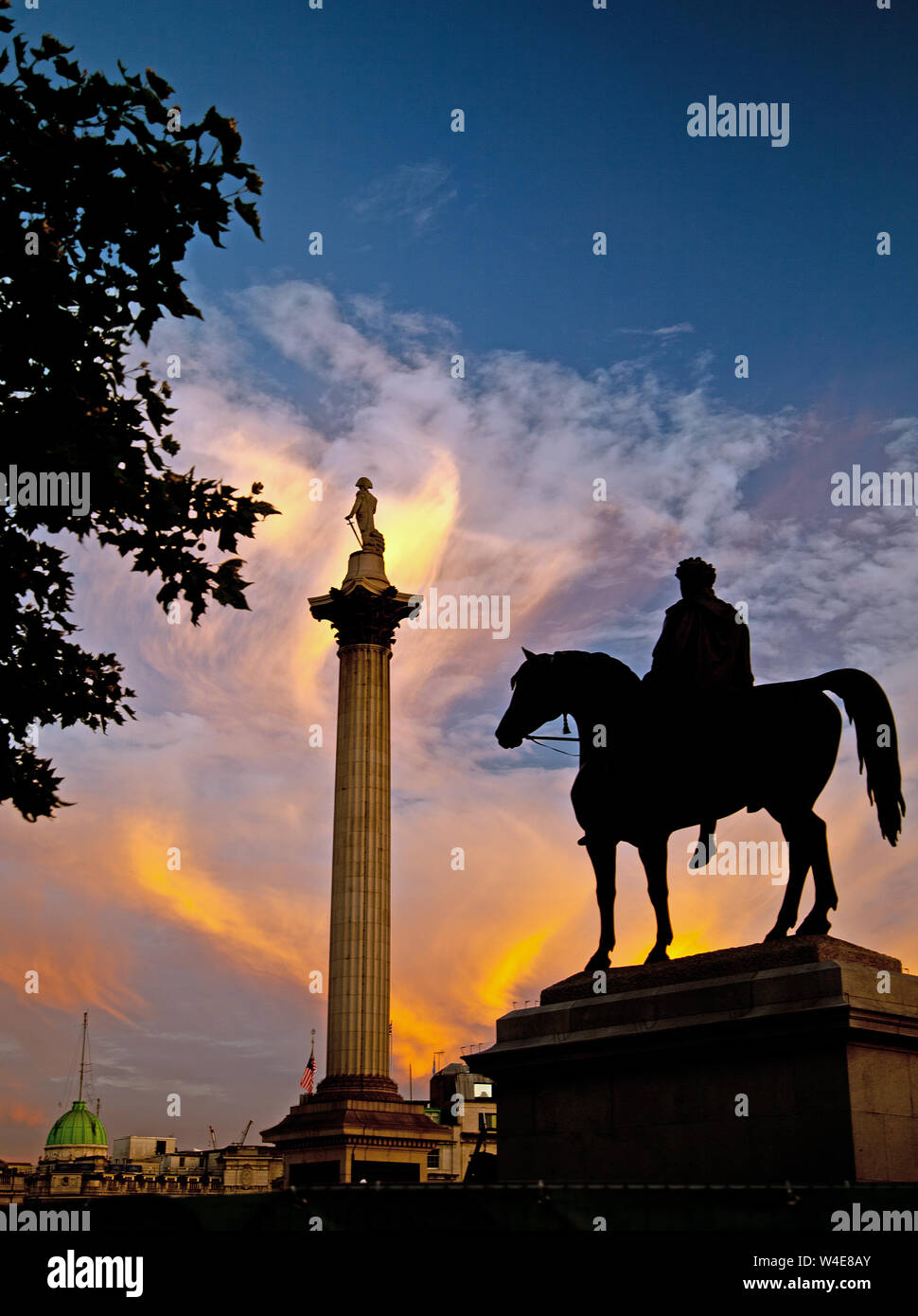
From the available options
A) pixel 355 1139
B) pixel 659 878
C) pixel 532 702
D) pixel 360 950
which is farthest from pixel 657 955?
pixel 360 950

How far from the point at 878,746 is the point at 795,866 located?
137cm

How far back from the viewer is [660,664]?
14164 millimetres

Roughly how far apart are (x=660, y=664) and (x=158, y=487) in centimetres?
550

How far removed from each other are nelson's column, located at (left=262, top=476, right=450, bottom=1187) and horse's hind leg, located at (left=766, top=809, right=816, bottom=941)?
41115 mm

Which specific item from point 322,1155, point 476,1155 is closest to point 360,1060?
point 322,1155

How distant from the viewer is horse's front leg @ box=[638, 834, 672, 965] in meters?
13.8

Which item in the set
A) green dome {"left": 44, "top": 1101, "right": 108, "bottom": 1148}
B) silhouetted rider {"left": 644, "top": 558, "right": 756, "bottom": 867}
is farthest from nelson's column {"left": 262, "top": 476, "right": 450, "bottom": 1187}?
green dome {"left": 44, "top": 1101, "right": 108, "bottom": 1148}

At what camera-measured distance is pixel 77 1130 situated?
13625 cm

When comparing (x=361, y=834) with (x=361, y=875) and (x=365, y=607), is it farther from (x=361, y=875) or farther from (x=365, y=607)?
(x=365, y=607)

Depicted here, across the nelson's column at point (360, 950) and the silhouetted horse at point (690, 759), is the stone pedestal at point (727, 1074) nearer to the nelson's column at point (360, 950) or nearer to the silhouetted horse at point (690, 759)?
the silhouetted horse at point (690, 759)

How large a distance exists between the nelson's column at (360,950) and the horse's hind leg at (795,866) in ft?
135

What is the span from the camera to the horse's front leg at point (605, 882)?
1409cm

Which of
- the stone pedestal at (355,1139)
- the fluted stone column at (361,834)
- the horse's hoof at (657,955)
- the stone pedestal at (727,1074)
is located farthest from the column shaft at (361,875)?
the horse's hoof at (657,955)

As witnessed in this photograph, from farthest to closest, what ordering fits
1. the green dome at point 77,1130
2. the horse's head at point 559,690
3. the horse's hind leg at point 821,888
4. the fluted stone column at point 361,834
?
the green dome at point 77,1130 → the fluted stone column at point 361,834 → the horse's head at point 559,690 → the horse's hind leg at point 821,888
